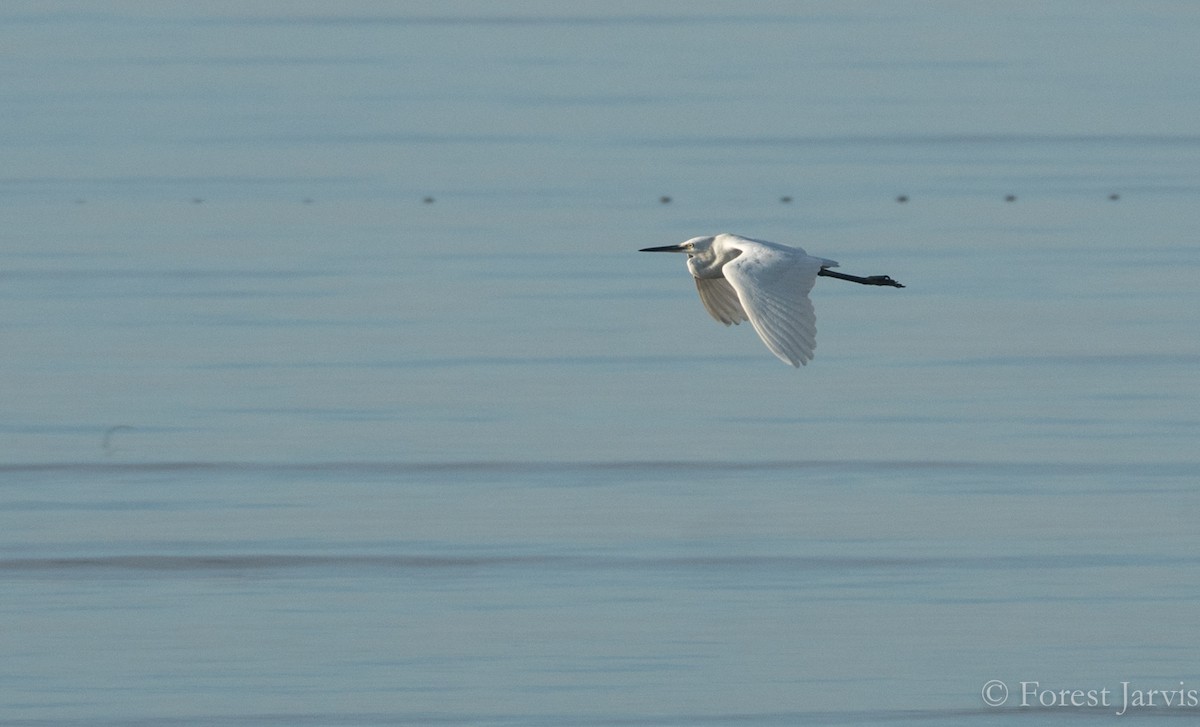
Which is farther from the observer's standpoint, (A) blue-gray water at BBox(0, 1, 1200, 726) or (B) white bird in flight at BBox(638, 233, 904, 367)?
(B) white bird in flight at BBox(638, 233, 904, 367)

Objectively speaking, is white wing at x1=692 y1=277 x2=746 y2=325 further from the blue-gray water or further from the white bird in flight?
the blue-gray water

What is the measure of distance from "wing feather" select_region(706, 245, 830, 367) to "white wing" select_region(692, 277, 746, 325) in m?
0.20

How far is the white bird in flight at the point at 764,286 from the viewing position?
5859 mm

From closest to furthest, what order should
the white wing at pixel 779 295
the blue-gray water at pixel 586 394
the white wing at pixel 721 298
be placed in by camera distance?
the blue-gray water at pixel 586 394 < the white wing at pixel 779 295 < the white wing at pixel 721 298

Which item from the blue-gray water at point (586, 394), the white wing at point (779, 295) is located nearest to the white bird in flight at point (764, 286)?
the white wing at point (779, 295)

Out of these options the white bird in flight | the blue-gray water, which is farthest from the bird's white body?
the blue-gray water

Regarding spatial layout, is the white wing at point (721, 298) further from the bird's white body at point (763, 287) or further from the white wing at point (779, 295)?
the white wing at point (779, 295)

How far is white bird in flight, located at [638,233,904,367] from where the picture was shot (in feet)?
19.2

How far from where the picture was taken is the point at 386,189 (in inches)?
419

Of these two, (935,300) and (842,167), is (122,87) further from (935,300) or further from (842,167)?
(935,300)

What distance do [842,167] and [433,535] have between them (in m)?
4.76

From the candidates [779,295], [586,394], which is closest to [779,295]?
[779,295]

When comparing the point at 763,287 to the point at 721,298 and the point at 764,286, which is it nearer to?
the point at 764,286

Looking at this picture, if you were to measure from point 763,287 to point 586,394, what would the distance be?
1.82 m
